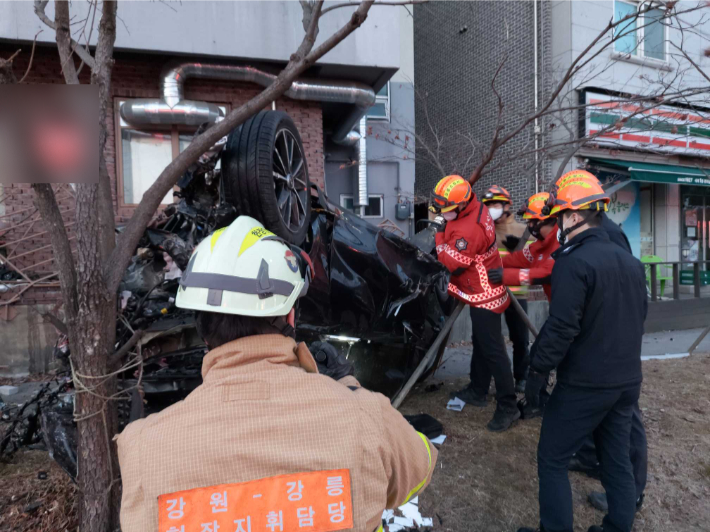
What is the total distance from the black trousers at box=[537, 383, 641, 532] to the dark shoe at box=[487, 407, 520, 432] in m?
1.47

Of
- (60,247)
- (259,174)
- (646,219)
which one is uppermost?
(646,219)

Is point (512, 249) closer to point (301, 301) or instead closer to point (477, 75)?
point (301, 301)

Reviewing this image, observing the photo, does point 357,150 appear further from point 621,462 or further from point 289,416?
point 289,416

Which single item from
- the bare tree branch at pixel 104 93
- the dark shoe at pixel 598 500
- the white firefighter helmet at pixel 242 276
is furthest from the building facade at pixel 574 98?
the white firefighter helmet at pixel 242 276

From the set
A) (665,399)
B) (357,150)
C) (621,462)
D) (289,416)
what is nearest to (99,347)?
(289,416)

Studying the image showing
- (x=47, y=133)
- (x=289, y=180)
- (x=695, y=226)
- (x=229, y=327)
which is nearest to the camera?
(x=229, y=327)

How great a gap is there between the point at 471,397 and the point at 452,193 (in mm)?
2074

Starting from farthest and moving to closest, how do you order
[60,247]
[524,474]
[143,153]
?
1. [143,153]
2. [524,474]
3. [60,247]

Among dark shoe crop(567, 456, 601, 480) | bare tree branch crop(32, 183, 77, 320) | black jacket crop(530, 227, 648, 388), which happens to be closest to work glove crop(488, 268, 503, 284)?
dark shoe crop(567, 456, 601, 480)

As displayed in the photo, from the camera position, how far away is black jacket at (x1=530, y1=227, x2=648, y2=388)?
2330mm

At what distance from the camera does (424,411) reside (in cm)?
450

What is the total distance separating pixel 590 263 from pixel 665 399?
3.58 m

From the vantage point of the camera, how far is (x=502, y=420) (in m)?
4.02

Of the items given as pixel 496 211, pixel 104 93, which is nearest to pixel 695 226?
pixel 496 211
